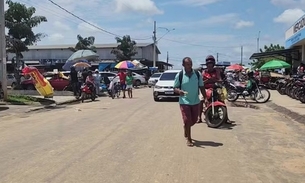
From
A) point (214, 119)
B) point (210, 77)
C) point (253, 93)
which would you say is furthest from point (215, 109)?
point (253, 93)

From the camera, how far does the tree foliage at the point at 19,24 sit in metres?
33.4

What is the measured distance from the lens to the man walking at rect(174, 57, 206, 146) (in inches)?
344

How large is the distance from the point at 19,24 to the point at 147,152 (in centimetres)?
2849

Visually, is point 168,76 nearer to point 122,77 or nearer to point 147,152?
point 122,77

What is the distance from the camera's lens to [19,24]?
33.5 m

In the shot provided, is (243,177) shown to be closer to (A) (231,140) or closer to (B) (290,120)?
(A) (231,140)

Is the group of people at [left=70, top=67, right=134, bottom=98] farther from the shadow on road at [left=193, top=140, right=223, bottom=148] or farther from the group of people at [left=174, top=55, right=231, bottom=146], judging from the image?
the shadow on road at [left=193, top=140, right=223, bottom=148]

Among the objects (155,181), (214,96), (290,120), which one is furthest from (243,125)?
(155,181)

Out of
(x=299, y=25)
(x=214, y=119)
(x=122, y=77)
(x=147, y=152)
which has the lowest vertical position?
(x=147, y=152)

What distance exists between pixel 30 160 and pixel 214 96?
5753 millimetres

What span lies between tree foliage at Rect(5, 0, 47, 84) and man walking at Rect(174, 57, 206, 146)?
89.0ft

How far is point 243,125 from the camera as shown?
11.9 m

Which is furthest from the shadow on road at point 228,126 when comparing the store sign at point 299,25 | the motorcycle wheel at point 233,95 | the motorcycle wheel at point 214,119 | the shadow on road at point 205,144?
the store sign at point 299,25

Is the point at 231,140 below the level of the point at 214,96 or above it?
below
